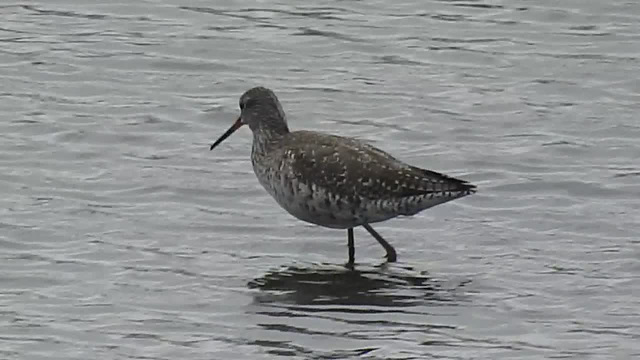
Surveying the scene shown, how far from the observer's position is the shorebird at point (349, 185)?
36.5 feet

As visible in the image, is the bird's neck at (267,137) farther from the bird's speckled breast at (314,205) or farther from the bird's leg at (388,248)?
the bird's leg at (388,248)

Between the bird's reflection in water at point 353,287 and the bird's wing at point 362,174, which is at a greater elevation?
the bird's wing at point 362,174

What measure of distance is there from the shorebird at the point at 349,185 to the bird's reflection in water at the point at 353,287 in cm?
25

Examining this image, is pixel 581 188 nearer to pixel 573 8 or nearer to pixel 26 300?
pixel 26 300

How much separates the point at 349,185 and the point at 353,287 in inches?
26.1

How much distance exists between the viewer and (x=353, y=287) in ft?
35.7

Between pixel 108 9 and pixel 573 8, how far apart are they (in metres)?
4.52

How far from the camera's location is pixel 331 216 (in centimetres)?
1130

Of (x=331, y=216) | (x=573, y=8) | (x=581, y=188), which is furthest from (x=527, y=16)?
(x=331, y=216)

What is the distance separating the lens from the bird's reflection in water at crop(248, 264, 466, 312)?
10.5m

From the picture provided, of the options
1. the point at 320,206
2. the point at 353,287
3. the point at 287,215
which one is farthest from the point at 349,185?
the point at 287,215

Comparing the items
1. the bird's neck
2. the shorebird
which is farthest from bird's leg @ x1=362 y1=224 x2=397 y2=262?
the bird's neck

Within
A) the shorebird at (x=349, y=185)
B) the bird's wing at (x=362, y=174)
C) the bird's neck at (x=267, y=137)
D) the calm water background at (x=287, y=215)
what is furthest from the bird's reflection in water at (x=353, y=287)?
the bird's neck at (x=267, y=137)

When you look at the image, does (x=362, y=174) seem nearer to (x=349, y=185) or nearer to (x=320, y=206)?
(x=349, y=185)
